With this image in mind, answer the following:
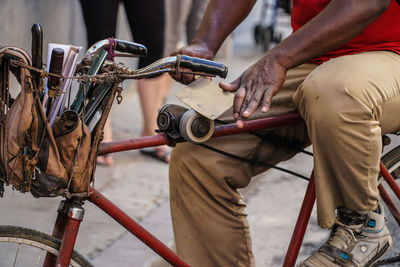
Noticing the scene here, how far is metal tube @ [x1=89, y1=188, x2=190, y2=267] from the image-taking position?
2.03 m

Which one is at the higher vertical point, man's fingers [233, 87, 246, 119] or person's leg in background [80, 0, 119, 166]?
man's fingers [233, 87, 246, 119]

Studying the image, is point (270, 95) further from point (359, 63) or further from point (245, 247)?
point (245, 247)

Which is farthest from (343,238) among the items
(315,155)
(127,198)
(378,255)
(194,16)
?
(194,16)

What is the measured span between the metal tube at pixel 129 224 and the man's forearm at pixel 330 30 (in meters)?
0.70

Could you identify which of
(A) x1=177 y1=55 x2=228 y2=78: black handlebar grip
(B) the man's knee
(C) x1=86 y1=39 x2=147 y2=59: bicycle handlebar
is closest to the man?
(B) the man's knee

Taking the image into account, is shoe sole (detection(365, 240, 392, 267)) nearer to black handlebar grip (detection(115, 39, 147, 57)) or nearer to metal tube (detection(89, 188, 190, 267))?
metal tube (detection(89, 188, 190, 267))

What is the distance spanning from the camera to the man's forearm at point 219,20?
251 cm

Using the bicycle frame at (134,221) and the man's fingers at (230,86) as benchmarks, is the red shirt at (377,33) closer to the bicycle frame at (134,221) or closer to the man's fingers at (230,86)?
the bicycle frame at (134,221)

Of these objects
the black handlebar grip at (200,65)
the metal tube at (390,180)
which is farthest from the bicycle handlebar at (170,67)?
the metal tube at (390,180)

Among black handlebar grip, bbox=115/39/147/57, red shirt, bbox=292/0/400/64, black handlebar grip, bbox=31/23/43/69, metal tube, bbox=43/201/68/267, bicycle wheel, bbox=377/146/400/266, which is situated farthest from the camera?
bicycle wheel, bbox=377/146/400/266

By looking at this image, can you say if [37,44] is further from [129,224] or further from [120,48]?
[129,224]

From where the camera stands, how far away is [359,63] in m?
2.13

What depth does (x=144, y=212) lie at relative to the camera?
4043 mm

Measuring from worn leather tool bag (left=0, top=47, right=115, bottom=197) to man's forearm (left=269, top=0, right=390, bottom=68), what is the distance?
0.66 metres
